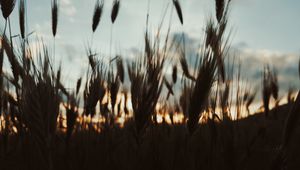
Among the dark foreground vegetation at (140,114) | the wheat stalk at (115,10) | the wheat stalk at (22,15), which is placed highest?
the wheat stalk at (115,10)

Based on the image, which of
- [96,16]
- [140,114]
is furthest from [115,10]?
[140,114]

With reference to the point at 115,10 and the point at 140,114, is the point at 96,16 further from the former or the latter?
the point at 140,114

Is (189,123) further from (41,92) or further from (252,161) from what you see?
(252,161)

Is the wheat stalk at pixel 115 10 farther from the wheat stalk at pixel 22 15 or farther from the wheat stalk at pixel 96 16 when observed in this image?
the wheat stalk at pixel 22 15

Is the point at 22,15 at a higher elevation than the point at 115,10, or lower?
lower

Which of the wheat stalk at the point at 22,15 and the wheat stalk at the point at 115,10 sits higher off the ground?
the wheat stalk at the point at 115,10

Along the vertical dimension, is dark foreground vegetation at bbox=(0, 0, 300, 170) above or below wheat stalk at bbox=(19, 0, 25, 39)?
below

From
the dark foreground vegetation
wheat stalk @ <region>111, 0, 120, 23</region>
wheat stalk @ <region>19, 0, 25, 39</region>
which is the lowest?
the dark foreground vegetation

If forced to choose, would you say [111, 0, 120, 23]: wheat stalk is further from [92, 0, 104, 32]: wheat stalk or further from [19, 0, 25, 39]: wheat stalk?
[19, 0, 25, 39]: wheat stalk

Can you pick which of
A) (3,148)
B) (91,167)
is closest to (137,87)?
(91,167)

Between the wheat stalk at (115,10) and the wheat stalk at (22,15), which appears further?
the wheat stalk at (115,10)

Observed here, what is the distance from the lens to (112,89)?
2008 millimetres

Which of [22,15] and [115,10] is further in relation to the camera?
[115,10]

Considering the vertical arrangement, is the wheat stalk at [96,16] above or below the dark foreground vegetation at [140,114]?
above
